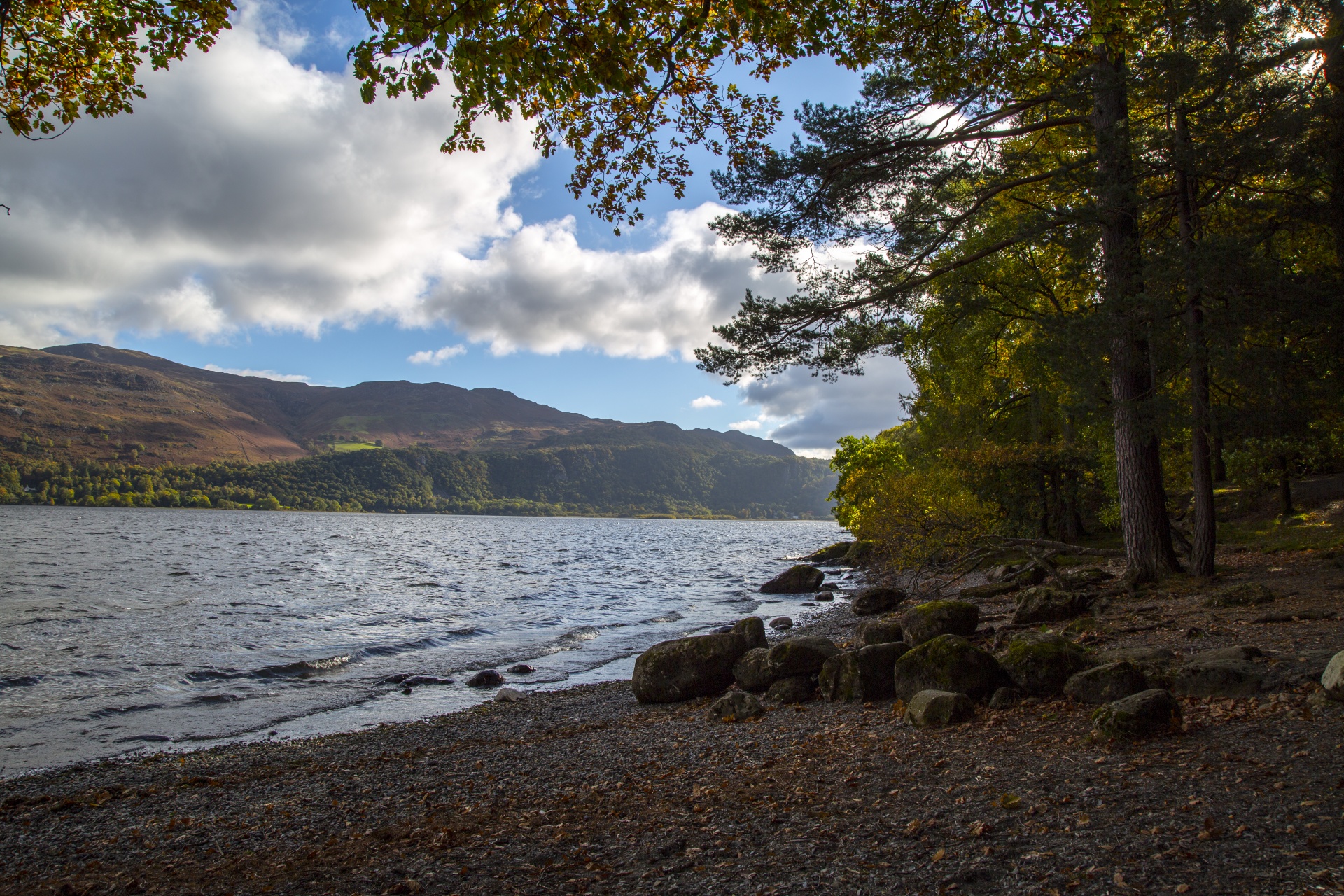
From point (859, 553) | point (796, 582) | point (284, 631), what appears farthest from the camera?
point (859, 553)

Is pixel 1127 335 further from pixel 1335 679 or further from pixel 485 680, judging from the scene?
pixel 485 680

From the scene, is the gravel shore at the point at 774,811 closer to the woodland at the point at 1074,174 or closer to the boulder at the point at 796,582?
the woodland at the point at 1074,174

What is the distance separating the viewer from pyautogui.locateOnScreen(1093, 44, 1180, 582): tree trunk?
13.1 meters

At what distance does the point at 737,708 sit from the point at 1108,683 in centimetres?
528

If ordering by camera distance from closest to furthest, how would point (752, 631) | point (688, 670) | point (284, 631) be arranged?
point (688, 670), point (752, 631), point (284, 631)

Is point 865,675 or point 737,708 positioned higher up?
point 865,675

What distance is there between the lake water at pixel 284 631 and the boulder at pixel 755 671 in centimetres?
593

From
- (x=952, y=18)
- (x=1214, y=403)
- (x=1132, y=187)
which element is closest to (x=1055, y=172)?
(x=1132, y=187)

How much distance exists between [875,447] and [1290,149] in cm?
4462

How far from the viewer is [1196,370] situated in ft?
44.4

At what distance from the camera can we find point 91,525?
88.9 metres

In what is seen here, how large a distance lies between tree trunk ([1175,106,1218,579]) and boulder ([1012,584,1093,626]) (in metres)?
2.69

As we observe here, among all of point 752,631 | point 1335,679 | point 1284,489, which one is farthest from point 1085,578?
point 1284,489

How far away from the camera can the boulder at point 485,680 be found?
17.3m
